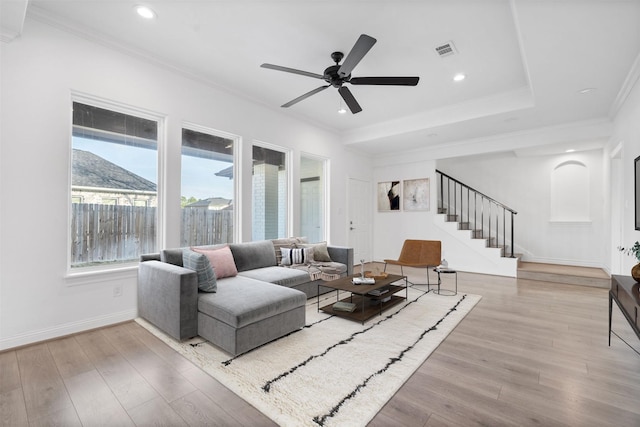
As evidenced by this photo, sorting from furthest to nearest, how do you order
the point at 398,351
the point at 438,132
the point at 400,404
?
1. the point at 438,132
2. the point at 398,351
3. the point at 400,404

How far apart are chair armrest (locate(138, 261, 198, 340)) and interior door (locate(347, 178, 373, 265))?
14.5ft

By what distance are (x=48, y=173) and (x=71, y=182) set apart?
0.70ft

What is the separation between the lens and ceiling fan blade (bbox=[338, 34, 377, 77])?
233 cm

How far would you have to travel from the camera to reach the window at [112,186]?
3.05 metres

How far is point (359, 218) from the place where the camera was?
710 cm

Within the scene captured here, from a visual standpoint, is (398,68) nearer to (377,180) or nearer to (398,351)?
(398,351)

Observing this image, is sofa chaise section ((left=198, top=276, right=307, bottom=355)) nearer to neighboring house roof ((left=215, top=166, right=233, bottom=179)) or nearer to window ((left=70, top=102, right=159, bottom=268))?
window ((left=70, top=102, right=159, bottom=268))

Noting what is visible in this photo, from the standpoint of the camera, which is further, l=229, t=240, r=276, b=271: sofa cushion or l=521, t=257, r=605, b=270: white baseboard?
l=521, t=257, r=605, b=270: white baseboard

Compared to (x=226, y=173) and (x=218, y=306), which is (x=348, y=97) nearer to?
(x=226, y=173)

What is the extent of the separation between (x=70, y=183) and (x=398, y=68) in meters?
3.88

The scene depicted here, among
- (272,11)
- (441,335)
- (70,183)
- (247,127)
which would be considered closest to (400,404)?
(441,335)

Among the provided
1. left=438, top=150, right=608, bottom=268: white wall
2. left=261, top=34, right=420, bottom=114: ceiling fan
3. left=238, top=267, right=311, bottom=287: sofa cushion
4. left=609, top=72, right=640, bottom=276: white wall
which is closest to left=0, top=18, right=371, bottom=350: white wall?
left=238, top=267, right=311, bottom=287: sofa cushion

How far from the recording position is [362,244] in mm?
7191

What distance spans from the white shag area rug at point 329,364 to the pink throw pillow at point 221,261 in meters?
0.81
